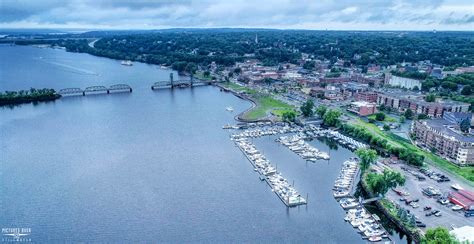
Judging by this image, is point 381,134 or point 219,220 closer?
point 219,220

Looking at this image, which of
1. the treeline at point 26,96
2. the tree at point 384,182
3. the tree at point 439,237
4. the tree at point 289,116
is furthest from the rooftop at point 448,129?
the treeline at point 26,96

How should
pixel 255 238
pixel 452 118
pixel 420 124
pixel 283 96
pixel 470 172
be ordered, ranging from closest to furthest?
pixel 255 238
pixel 470 172
pixel 420 124
pixel 452 118
pixel 283 96

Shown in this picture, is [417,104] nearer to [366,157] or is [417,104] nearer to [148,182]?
[366,157]

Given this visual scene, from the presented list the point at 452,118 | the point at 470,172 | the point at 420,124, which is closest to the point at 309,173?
the point at 470,172

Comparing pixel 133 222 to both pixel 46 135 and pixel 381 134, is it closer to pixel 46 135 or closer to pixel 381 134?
pixel 46 135

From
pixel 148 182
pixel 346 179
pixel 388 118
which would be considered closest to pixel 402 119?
pixel 388 118

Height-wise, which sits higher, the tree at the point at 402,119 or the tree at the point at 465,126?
the tree at the point at 465,126

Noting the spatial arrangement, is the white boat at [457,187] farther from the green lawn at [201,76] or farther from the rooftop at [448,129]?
the green lawn at [201,76]
